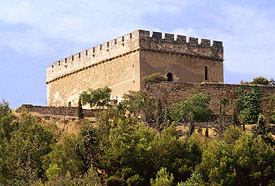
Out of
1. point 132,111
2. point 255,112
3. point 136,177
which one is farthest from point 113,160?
point 255,112

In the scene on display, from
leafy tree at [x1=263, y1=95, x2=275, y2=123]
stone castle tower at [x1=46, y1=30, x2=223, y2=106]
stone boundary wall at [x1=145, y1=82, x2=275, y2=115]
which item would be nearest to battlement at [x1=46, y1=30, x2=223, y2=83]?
stone castle tower at [x1=46, y1=30, x2=223, y2=106]

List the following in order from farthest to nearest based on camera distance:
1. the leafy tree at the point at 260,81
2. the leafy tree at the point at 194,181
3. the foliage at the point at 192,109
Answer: the leafy tree at the point at 260,81
the foliage at the point at 192,109
the leafy tree at the point at 194,181

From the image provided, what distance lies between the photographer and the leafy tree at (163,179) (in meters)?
38.4

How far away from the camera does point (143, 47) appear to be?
51.2 meters

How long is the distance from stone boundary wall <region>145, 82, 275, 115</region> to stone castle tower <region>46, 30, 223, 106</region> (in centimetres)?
109

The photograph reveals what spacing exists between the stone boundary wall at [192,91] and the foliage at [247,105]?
482 millimetres

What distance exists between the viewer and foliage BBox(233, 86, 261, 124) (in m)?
49.5

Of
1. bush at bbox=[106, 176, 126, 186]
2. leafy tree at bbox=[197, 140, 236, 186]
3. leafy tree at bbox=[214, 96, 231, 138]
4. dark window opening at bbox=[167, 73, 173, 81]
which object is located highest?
dark window opening at bbox=[167, 73, 173, 81]

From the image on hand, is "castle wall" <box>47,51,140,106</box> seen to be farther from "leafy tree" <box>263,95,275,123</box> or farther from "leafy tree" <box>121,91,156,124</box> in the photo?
"leafy tree" <box>263,95,275,123</box>

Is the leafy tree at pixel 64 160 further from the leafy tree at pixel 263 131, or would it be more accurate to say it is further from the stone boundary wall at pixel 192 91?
the stone boundary wall at pixel 192 91

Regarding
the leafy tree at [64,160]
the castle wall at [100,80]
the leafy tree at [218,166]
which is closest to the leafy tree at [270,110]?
the castle wall at [100,80]

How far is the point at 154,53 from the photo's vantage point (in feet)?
170

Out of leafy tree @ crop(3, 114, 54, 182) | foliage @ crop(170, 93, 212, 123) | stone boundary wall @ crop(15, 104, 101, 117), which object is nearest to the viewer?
leafy tree @ crop(3, 114, 54, 182)

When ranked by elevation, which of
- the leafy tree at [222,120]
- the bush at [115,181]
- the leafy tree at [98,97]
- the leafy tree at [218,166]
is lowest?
the bush at [115,181]
